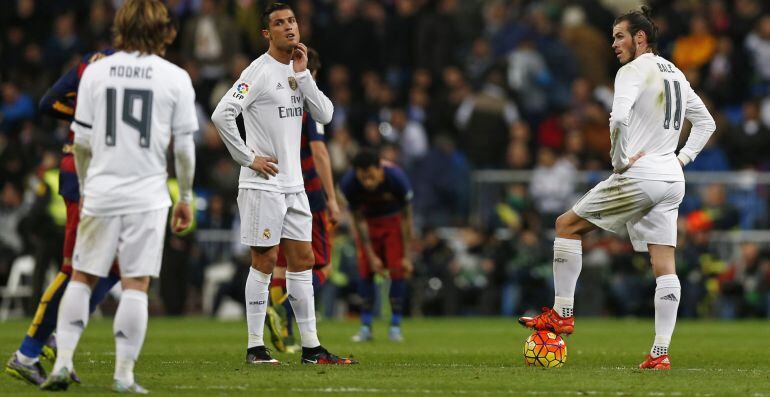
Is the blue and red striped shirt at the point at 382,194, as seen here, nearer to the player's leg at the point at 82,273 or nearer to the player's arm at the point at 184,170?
the player's arm at the point at 184,170

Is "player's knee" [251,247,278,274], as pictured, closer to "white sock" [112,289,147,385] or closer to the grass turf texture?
the grass turf texture

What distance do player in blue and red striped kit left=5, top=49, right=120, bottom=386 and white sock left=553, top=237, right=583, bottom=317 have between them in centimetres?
334

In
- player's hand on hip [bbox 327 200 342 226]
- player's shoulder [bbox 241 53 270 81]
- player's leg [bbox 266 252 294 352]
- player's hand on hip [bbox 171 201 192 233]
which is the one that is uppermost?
player's shoulder [bbox 241 53 270 81]

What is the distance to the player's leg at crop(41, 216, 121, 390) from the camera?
838 cm

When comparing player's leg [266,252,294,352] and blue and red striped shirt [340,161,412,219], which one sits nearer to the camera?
player's leg [266,252,294,352]

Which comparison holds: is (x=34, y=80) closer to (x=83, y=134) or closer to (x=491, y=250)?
(x=491, y=250)

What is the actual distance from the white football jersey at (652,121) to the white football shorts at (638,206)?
82 mm

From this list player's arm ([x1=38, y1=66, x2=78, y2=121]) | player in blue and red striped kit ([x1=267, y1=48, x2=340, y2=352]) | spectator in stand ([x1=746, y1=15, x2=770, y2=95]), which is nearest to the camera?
player's arm ([x1=38, y1=66, x2=78, y2=121])

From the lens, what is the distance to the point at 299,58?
10.8 metres

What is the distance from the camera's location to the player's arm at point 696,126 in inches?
442

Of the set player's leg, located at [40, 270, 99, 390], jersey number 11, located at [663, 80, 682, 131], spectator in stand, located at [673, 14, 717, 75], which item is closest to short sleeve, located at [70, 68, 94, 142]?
Result: player's leg, located at [40, 270, 99, 390]

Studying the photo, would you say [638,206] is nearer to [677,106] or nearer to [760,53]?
[677,106]

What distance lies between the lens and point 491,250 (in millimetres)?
23031

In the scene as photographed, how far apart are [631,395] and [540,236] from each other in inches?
577
